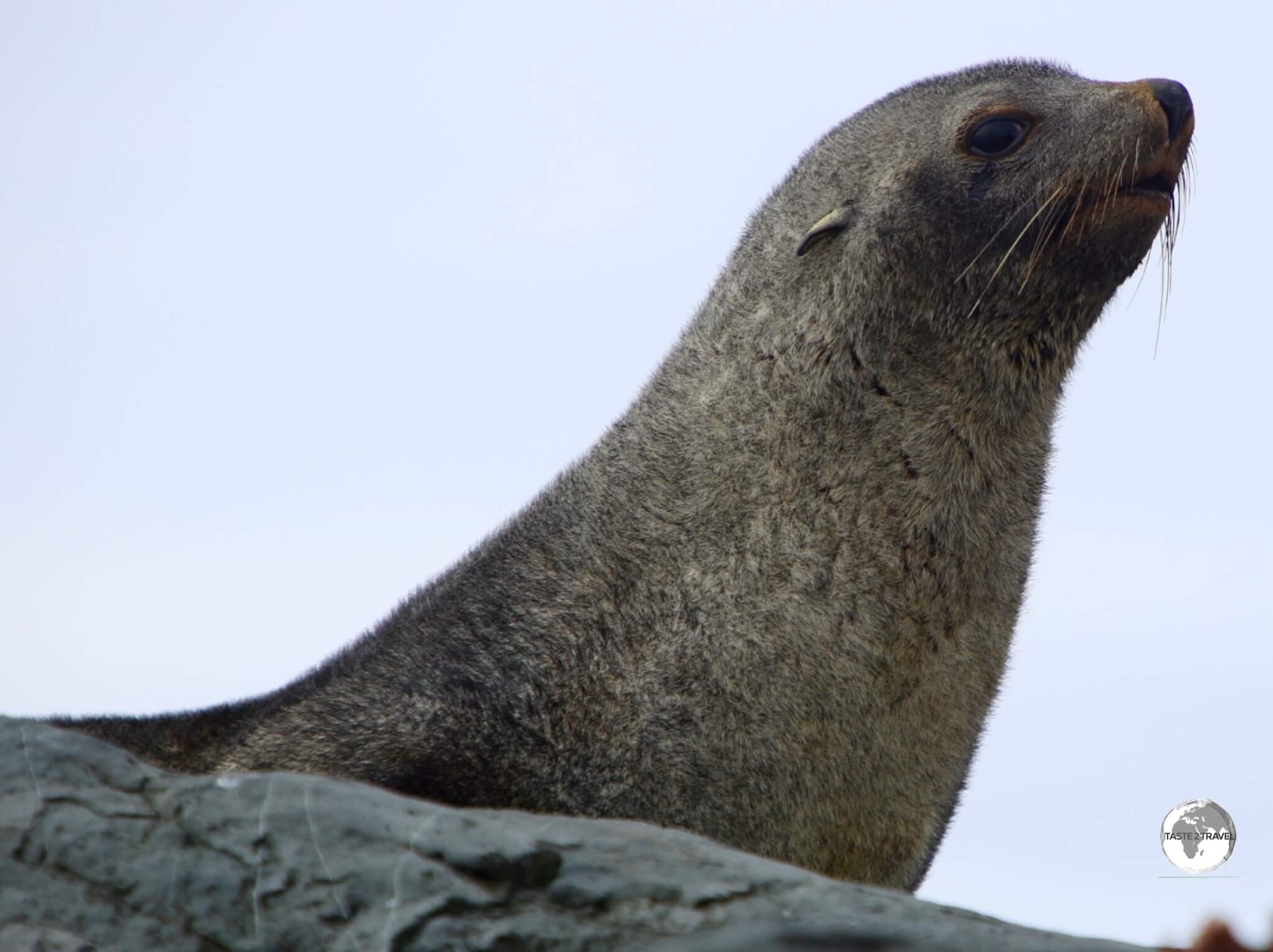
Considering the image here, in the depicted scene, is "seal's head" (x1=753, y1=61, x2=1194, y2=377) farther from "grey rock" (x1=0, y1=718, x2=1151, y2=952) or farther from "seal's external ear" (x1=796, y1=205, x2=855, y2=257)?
"grey rock" (x1=0, y1=718, x2=1151, y2=952)

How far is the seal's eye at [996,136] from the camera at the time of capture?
287 inches

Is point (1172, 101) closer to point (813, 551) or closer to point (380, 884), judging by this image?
point (813, 551)

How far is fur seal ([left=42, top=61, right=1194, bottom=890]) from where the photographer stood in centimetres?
658

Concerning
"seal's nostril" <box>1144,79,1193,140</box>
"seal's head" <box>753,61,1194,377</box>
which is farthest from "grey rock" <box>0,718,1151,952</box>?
"seal's nostril" <box>1144,79,1193,140</box>

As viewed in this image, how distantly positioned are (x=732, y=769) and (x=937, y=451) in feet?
5.10

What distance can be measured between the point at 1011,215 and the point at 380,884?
3988 millimetres

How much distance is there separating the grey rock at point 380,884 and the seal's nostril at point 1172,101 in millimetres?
3857

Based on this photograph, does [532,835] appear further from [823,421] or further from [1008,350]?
[1008,350]

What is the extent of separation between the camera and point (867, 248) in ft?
24.0

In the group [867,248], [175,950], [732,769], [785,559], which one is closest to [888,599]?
[785,559]

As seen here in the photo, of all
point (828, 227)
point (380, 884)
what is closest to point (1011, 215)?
point (828, 227)

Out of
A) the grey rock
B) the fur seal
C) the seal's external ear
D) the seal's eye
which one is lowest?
the grey rock

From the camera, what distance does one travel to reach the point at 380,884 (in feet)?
14.9

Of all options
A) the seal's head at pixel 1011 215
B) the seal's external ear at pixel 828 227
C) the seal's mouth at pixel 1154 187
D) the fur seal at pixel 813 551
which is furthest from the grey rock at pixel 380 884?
the seal's mouth at pixel 1154 187
